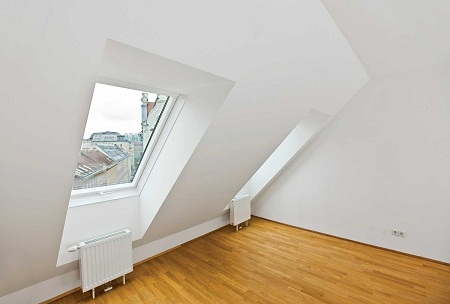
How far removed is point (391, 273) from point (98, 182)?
12.4ft

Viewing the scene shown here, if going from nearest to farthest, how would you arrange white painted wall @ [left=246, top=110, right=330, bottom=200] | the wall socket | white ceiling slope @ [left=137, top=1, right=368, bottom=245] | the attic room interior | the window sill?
the attic room interior < white ceiling slope @ [left=137, top=1, right=368, bottom=245] < the window sill < the wall socket < white painted wall @ [left=246, top=110, right=330, bottom=200]

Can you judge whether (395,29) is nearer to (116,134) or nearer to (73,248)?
(116,134)

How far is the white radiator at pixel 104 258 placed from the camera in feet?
7.27

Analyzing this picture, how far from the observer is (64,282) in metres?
2.37

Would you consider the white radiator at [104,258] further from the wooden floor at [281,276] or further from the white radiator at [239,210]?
the white radiator at [239,210]

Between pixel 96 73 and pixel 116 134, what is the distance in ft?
4.56

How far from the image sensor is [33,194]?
1.46 meters

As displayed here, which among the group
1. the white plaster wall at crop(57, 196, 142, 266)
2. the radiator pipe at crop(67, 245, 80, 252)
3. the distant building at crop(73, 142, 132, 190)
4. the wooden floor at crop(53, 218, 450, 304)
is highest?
the distant building at crop(73, 142, 132, 190)

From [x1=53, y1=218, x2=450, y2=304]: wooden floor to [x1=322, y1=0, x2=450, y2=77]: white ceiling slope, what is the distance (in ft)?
8.79

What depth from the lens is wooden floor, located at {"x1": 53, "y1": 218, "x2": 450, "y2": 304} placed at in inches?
90.7

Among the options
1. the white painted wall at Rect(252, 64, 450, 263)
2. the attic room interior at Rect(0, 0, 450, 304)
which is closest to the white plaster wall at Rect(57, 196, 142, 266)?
the attic room interior at Rect(0, 0, 450, 304)

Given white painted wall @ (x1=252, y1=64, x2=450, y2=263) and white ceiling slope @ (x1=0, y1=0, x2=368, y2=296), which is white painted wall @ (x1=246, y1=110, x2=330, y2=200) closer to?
white painted wall @ (x1=252, y1=64, x2=450, y2=263)

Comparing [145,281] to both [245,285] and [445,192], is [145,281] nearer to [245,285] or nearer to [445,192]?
[245,285]

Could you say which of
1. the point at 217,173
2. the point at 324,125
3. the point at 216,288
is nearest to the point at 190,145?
the point at 217,173
